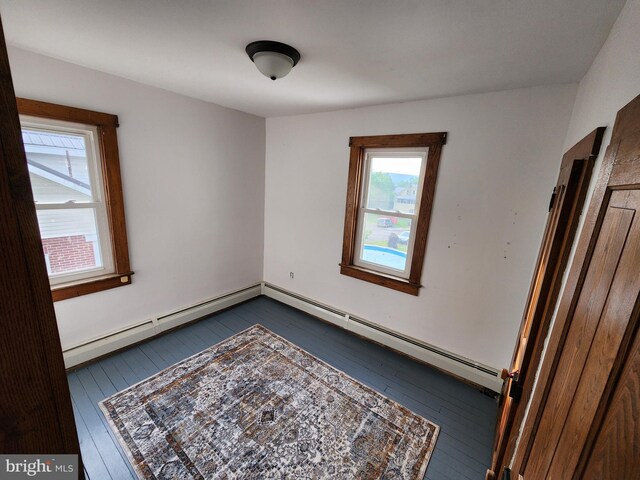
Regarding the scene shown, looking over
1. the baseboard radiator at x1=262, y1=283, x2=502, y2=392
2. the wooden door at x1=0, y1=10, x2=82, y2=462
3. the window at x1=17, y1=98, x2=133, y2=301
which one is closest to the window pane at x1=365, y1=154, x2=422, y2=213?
the baseboard radiator at x1=262, y1=283, x2=502, y2=392

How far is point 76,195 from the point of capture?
2203 millimetres

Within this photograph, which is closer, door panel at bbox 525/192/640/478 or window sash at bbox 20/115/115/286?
door panel at bbox 525/192/640/478

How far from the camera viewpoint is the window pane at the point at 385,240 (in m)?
2.73

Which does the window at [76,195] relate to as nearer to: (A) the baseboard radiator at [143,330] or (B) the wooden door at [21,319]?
(A) the baseboard radiator at [143,330]

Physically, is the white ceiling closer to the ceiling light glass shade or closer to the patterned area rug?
the ceiling light glass shade

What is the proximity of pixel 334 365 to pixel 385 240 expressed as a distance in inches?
54.0

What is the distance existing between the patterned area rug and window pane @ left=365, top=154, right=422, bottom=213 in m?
1.73

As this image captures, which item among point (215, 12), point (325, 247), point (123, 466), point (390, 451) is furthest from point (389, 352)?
point (215, 12)

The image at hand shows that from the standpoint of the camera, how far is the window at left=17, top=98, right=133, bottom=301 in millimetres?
1997

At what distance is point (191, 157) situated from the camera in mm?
2836

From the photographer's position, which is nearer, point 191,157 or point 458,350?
point 458,350

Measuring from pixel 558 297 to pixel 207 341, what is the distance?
2.92m

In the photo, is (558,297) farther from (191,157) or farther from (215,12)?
(191,157)

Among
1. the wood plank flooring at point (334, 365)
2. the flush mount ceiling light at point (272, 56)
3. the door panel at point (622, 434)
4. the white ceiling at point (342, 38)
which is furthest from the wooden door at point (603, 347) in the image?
the flush mount ceiling light at point (272, 56)
